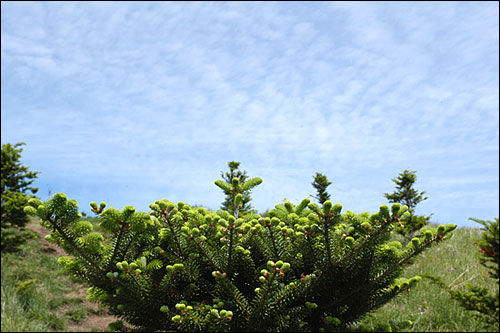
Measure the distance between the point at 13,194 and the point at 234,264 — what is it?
10.8 meters

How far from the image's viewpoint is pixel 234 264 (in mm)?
2307

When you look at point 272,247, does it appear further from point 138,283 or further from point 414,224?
point 414,224

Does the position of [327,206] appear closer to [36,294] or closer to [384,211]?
[384,211]

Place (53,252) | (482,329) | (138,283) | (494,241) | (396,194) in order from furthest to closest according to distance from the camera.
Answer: (396,194) → (53,252) → (482,329) → (494,241) → (138,283)

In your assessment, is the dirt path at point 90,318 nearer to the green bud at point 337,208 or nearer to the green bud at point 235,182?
the green bud at point 235,182

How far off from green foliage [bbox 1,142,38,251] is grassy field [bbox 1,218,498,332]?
0.70m

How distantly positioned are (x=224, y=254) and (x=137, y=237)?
24.5 inches

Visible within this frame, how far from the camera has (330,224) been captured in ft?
6.16

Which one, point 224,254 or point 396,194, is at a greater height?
point 396,194

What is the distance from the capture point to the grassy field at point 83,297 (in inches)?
278

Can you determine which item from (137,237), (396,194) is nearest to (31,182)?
(137,237)

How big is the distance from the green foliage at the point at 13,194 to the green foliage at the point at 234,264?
9817mm

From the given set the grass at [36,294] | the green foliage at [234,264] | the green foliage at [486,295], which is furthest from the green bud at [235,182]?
the grass at [36,294]

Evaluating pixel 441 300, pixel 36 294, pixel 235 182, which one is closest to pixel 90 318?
pixel 36 294
